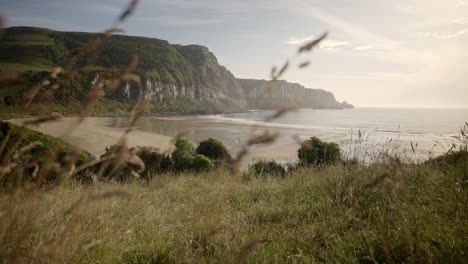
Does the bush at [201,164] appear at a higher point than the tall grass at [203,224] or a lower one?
lower

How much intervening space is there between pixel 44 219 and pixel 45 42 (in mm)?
181250

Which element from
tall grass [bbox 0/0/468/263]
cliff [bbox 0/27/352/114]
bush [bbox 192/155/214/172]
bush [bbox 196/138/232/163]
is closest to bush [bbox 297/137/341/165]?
bush [bbox 196/138/232/163]

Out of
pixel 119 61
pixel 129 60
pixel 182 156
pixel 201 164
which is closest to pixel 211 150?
pixel 182 156

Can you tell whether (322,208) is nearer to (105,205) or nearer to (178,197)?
(105,205)

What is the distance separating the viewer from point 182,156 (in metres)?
18.2

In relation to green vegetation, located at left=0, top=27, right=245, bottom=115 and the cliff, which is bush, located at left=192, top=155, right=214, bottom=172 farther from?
the cliff

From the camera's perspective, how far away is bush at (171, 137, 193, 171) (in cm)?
1777

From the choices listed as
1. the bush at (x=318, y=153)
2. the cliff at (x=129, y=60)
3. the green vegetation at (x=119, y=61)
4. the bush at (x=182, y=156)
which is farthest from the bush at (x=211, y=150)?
the cliff at (x=129, y=60)

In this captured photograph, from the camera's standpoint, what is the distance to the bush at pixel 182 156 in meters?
17.8

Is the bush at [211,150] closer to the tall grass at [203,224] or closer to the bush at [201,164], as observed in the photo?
the bush at [201,164]

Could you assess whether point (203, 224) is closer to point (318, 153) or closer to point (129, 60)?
point (318, 153)

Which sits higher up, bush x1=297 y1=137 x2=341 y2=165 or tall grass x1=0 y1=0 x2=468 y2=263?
tall grass x1=0 y1=0 x2=468 y2=263

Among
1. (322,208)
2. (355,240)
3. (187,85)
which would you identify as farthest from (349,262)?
(187,85)

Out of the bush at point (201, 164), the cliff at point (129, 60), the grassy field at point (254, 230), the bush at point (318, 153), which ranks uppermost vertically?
the cliff at point (129, 60)
